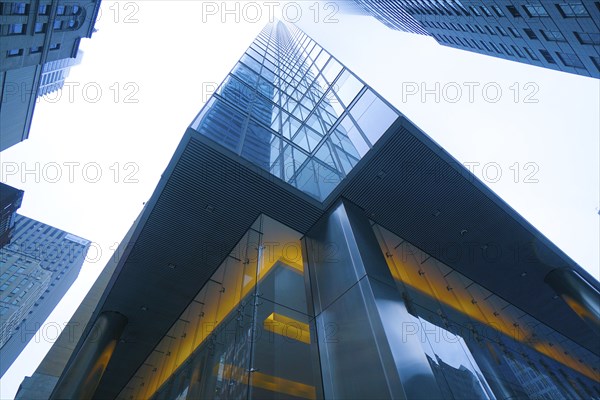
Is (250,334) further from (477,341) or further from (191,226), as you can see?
(477,341)

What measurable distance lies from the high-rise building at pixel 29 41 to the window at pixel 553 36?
45.8 meters

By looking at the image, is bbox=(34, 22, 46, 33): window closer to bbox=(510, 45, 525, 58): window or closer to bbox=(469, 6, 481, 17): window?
bbox=(469, 6, 481, 17): window

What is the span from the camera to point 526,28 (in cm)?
2936

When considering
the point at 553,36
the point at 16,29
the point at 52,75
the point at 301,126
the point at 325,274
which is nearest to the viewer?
the point at 325,274

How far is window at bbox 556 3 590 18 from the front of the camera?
21781 mm

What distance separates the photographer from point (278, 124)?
11.2 m

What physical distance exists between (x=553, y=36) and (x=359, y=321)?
34.8 meters

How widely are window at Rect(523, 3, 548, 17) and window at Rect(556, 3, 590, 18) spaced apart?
6.99 ft

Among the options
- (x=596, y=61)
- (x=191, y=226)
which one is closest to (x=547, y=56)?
(x=596, y=61)

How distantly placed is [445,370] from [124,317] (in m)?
11.8

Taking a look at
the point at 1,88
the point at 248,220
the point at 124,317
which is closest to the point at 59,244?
the point at 1,88

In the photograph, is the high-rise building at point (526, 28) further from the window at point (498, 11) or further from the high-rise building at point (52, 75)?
the high-rise building at point (52, 75)

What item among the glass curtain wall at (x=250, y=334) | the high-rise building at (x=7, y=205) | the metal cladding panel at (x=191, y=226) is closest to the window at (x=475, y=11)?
the metal cladding panel at (x=191, y=226)

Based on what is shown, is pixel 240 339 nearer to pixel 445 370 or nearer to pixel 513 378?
pixel 445 370
